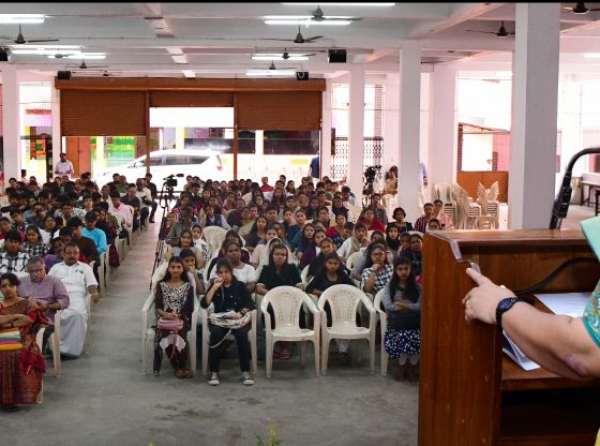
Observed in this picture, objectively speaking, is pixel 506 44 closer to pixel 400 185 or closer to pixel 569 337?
pixel 400 185

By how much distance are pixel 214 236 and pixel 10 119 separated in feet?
31.0

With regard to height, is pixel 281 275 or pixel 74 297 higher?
pixel 281 275

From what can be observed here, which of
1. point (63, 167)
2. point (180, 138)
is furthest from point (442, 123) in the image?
point (63, 167)

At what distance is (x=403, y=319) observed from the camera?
7.57 m

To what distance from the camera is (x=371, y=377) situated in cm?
773

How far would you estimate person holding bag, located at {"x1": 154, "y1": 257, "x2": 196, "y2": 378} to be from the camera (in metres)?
7.58

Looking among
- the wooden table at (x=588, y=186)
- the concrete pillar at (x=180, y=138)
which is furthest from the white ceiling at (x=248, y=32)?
the concrete pillar at (x=180, y=138)

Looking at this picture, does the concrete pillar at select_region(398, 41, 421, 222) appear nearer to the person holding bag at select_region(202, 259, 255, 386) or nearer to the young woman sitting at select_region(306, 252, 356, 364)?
the young woman sitting at select_region(306, 252, 356, 364)

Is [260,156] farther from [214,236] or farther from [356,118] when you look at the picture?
[214,236]

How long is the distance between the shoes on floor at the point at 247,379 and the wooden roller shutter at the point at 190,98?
16.5 meters

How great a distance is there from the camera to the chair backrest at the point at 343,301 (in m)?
8.16

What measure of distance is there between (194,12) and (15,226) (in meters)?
3.42

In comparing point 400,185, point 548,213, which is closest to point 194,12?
point 548,213

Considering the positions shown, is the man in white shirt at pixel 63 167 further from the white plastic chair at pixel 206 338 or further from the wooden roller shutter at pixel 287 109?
the white plastic chair at pixel 206 338
